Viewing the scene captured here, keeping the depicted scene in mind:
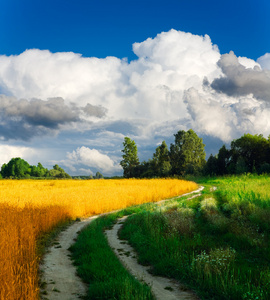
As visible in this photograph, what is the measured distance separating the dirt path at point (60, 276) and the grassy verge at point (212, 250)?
229 cm

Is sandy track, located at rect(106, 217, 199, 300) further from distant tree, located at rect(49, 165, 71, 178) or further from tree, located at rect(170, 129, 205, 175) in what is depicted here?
distant tree, located at rect(49, 165, 71, 178)

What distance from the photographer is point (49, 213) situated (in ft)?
41.5

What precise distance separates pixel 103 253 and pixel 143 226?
4.03m

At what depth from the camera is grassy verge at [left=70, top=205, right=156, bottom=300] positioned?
219 inches

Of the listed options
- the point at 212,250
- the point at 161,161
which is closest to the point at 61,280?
the point at 212,250

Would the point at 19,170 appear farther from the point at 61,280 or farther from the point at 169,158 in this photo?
the point at 61,280

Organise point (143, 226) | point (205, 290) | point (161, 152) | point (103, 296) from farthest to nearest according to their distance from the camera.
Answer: point (161, 152) < point (143, 226) < point (205, 290) < point (103, 296)

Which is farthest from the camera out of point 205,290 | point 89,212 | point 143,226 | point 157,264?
point 89,212

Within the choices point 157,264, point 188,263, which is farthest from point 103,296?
point 188,263

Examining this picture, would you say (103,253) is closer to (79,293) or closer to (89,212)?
(79,293)

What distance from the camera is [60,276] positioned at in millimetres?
6879

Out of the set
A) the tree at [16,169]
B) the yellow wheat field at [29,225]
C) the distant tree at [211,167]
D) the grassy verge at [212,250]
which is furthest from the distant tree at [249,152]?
the tree at [16,169]

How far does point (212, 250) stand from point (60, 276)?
4759 mm

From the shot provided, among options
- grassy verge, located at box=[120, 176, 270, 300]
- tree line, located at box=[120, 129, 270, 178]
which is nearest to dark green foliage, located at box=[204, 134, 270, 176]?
tree line, located at box=[120, 129, 270, 178]
